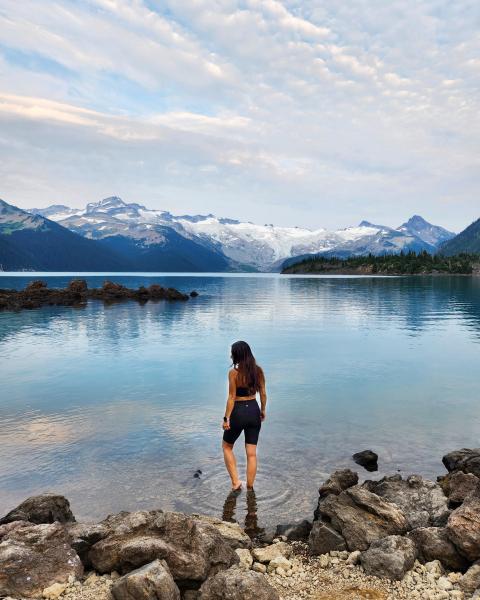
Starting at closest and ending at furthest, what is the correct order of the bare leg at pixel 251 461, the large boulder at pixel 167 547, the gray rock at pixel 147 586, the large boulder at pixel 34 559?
the gray rock at pixel 147 586, the large boulder at pixel 34 559, the large boulder at pixel 167 547, the bare leg at pixel 251 461

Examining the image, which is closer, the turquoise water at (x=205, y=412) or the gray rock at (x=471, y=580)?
the gray rock at (x=471, y=580)

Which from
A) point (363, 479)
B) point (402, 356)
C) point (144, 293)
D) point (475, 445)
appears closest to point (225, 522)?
point (363, 479)

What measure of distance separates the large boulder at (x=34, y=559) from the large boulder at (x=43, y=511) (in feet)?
4.81

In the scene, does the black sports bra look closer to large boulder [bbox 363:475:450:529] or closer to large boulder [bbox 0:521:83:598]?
large boulder [bbox 363:475:450:529]

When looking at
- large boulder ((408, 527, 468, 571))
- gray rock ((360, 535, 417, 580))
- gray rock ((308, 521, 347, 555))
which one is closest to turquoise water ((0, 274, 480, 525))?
gray rock ((308, 521, 347, 555))

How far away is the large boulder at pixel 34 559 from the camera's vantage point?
32.7 ft

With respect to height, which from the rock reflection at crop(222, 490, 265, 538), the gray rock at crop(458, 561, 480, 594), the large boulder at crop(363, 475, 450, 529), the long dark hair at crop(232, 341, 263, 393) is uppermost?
the long dark hair at crop(232, 341, 263, 393)

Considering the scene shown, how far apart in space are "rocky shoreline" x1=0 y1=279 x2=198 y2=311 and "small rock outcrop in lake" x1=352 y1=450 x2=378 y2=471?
9173 cm

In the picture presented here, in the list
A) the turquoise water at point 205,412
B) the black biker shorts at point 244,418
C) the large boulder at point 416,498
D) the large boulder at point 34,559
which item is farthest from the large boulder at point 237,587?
the black biker shorts at point 244,418

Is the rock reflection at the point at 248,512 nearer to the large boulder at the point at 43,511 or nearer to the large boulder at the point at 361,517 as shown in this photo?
the large boulder at the point at 361,517

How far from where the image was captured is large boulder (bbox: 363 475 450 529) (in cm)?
1341

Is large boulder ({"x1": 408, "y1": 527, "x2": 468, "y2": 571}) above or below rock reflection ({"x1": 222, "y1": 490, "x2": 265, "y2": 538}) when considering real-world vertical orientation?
above

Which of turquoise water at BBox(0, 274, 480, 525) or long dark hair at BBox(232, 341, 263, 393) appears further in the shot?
turquoise water at BBox(0, 274, 480, 525)

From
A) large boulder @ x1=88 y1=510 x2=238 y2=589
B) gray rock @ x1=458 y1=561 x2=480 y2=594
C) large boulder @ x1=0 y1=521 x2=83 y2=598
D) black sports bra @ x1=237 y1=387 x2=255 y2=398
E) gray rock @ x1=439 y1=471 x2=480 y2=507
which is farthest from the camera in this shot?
black sports bra @ x1=237 y1=387 x2=255 y2=398
